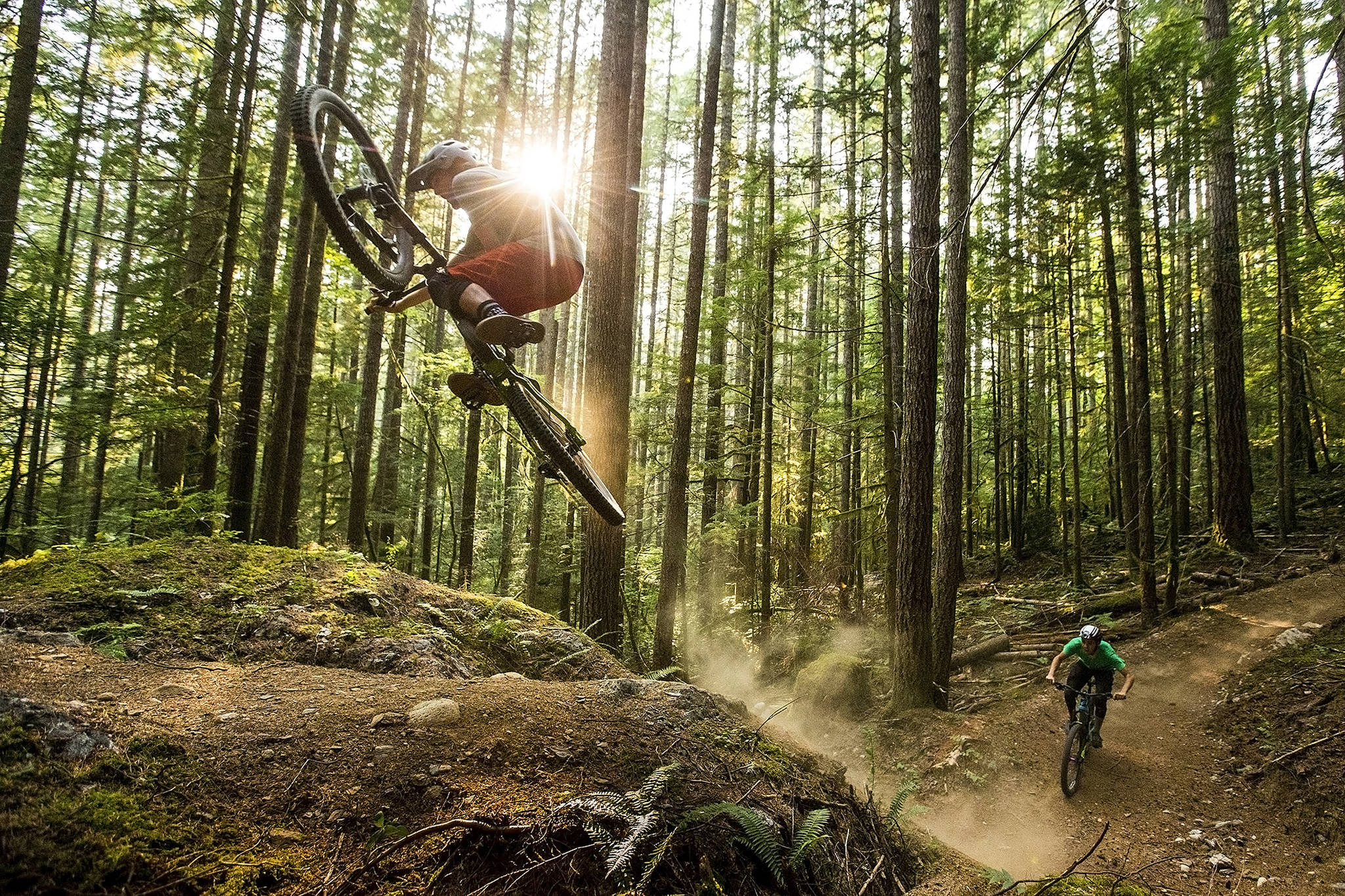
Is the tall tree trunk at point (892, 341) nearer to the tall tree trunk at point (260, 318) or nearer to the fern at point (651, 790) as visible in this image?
the fern at point (651, 790)

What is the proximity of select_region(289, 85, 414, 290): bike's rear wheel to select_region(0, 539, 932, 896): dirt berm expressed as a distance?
8.25 ft

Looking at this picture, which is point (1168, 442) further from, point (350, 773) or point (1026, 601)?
point (350, 773)

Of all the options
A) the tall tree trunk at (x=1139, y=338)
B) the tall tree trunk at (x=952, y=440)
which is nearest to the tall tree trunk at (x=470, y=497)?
the tall tree trunk at (x=952, y=440)

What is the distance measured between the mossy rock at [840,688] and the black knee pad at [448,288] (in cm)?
877

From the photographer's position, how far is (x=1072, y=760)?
7.22m

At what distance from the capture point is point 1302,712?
270 inches

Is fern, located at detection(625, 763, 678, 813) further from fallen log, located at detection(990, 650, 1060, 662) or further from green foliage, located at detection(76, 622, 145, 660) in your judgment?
fallen log, located at detection(990, 650, 1060, 662)

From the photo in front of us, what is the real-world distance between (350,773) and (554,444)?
240cm

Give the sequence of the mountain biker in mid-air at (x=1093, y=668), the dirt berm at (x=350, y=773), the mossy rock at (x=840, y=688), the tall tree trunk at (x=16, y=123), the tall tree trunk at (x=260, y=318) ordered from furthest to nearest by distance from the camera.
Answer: the mossy rock at (x=840, y=688) → the tall tree trunk at (x=260, y=318) → the mountain biker in mid-air at (x=1093, y=668) → the tall tree trunk at (x=16, y=123) → the dirt berm at (x=350, y=773)

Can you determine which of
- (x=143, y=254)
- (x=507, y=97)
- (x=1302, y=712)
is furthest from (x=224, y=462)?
(x=1302, y=712)

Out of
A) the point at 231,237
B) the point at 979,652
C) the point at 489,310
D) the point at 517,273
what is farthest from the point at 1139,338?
the point at 231,237

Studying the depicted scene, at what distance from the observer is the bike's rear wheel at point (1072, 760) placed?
277 inches

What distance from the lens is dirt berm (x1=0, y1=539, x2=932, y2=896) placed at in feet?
5.96

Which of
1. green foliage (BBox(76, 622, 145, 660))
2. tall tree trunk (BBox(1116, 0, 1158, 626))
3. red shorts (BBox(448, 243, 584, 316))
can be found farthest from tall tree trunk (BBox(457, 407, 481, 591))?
tall tree trunk (BBox(1116, 0, 1158, 626))
